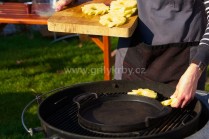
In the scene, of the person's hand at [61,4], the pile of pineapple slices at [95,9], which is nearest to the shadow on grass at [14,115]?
the person's hand at [61,4]

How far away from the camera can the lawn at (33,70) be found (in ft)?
14.5

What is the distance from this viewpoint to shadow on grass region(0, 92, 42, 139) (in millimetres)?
3928

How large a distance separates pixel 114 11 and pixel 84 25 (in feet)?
0.96

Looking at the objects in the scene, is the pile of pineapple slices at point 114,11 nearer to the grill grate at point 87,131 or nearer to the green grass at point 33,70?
the grill grate at point 87,131

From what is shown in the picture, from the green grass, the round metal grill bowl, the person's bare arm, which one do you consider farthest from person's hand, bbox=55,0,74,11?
the green grass

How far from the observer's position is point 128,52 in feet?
8.28

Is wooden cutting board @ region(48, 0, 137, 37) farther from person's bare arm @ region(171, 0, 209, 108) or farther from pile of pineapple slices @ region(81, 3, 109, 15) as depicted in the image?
person's bare arm @ region(171, 0, 209, 108)

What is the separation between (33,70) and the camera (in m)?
5.60

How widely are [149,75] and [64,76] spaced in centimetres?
298

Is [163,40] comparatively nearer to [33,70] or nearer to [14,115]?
[14,115]

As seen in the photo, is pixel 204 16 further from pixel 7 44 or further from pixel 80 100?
pixel 7 44

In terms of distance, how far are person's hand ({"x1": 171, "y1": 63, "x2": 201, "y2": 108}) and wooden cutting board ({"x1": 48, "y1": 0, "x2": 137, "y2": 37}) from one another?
557 millimetres

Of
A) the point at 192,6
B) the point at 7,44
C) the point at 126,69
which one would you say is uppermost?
the point at 192,6

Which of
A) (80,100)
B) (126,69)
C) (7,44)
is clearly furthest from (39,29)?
(80,100)
